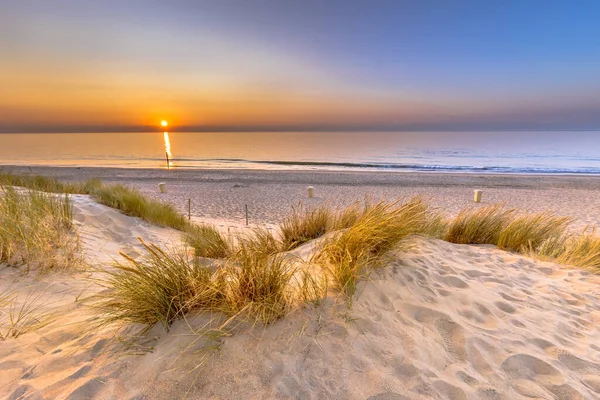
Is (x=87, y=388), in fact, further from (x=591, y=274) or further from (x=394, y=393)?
(x=591, y=274)

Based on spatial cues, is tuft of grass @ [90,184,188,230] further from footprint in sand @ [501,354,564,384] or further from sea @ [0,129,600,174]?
sea @ [0,129,600,174]

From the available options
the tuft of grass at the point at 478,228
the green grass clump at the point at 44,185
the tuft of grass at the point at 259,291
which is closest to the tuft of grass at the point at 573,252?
the tuft of grass at the point at 478,228

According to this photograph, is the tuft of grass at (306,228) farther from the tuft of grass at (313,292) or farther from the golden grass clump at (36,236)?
the golden grass clump at (36,236)

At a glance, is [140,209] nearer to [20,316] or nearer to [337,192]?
[20,316]

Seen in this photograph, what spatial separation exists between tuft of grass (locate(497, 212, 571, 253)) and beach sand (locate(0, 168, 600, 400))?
1.23 m

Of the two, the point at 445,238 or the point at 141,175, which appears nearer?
the point at 445,238

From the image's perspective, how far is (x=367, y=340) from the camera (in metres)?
1.96

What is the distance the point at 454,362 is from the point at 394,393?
0.56m

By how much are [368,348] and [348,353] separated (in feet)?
0.49

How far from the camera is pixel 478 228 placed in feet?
16.5

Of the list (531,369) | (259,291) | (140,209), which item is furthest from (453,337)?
(140,209)

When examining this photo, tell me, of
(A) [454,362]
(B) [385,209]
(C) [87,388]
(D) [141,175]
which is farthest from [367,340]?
(D) [141,175]

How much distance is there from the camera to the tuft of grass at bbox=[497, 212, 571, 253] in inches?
184

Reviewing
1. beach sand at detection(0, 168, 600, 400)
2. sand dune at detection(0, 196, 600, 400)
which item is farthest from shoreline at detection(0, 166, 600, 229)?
sand dune at detection(0, 196, 600, 400)
